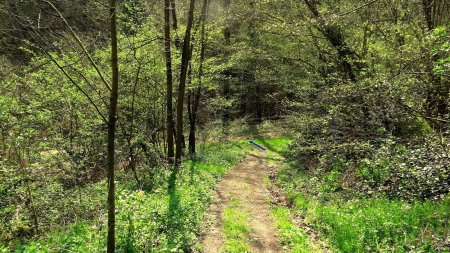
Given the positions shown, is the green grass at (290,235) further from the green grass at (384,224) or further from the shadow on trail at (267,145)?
the shadow on trail at (267,145)

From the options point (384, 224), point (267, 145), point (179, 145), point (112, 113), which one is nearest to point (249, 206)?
point (384, 224)

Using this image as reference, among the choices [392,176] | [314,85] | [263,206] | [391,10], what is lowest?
[263,206]

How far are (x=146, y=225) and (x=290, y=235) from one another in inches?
121

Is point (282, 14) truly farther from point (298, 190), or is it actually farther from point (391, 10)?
point (298, 190)

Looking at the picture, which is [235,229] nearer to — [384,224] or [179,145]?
[384,224]

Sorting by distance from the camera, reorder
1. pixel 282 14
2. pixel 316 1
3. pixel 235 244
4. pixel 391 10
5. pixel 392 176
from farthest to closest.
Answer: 1. pixel 282 14
2. pixel 316 1
3. pixel 391 10
4. pixel 392 176
5. pixel 235 244

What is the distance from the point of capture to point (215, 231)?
23.8 ft

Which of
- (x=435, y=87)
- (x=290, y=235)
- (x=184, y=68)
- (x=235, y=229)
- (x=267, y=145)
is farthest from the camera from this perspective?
(x=267, y=145)

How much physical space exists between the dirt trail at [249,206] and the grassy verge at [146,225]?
1.14 ft

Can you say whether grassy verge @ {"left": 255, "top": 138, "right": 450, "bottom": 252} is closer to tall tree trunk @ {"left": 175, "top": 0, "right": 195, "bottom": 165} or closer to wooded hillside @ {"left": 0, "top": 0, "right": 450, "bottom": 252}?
wooded hillside @ {"left": 0, "top": 0, "right": 450, "bottom": 252}

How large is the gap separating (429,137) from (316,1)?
7402 mm

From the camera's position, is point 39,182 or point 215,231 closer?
point 215,231

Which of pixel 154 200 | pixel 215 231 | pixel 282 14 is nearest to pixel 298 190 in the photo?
pixel 215 231

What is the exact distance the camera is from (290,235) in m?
7.06
